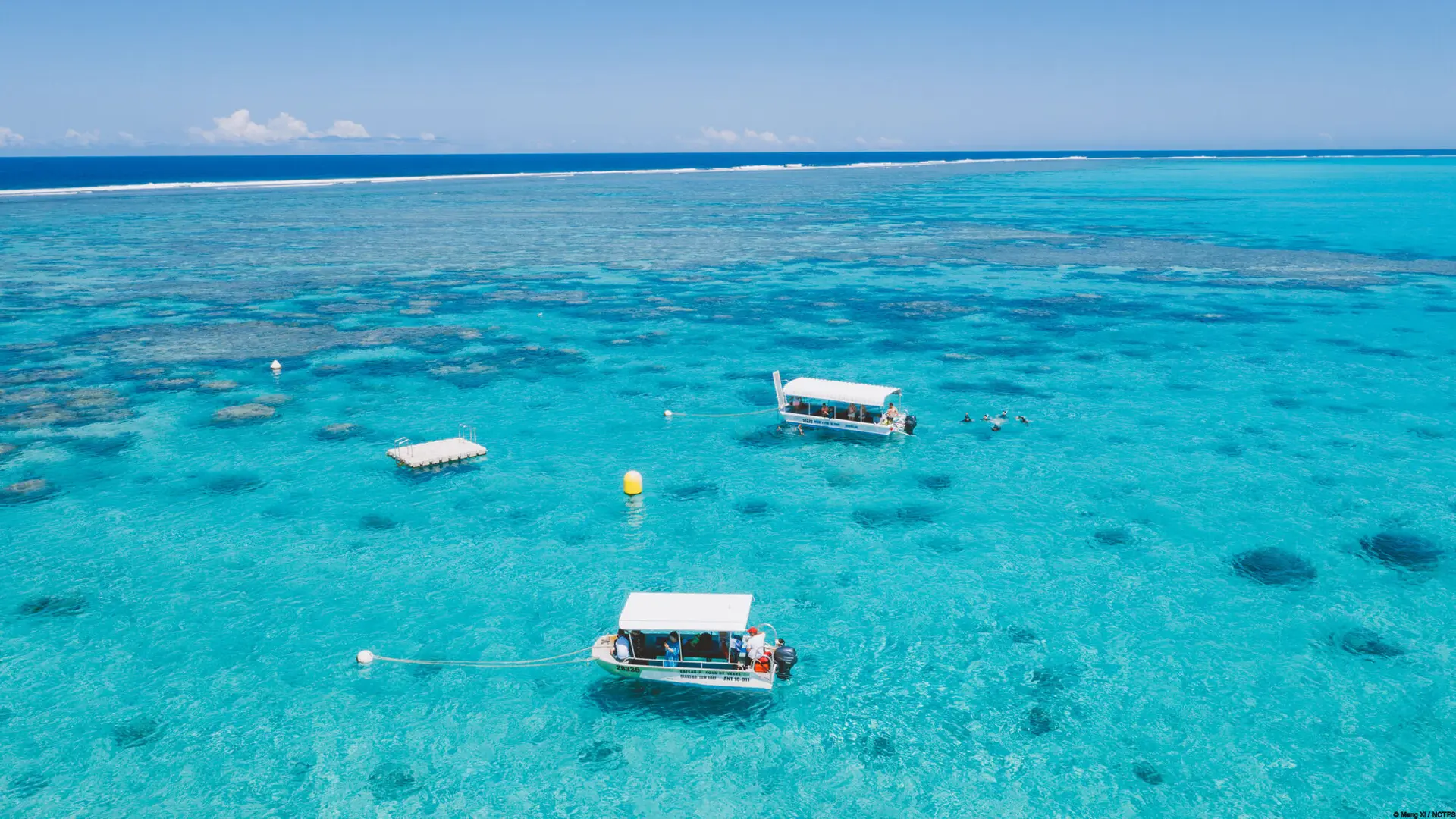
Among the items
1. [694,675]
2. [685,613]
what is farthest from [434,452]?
[694,675]

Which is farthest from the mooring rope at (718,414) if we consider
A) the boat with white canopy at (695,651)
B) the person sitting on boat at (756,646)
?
the person sitting on boat at (756,646)

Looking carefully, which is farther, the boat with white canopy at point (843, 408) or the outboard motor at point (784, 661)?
the boat with white canopy at point (843, 408)

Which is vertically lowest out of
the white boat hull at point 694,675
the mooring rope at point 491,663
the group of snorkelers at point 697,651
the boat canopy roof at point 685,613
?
the mooring rope at point 491,663

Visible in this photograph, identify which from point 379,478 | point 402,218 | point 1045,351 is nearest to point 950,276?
point 1045,351

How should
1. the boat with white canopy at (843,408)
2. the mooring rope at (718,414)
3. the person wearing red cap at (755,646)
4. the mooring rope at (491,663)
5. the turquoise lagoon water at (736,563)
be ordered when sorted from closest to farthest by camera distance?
1. the turquoise lagoon water at (736,563)
2. the person wearing red cap at (755,646)
3. the mooring rope at (491,663)
4. the boat with white canopy at (843,408)
5. the mooring rope at (718,414)

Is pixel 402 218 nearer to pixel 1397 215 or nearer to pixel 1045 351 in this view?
pixel 1045 351

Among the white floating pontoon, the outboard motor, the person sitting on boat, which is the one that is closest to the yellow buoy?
the white floating pontoon

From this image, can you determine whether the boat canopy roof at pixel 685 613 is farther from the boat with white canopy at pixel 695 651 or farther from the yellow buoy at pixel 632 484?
the yellow buoy at pixel 632 484
